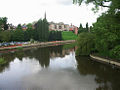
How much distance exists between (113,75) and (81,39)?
11.6m

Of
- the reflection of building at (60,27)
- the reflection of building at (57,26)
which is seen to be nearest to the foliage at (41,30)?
the reflection of building at (60,27)

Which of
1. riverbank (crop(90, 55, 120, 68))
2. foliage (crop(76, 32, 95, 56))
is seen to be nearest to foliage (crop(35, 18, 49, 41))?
foliage (crop(76, 32, 95, 56))

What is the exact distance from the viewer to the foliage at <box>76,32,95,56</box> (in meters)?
23.6

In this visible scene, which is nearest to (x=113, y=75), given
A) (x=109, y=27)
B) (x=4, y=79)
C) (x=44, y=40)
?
(x=109, y=27)

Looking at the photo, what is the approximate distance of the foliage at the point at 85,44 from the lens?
77.5 ft

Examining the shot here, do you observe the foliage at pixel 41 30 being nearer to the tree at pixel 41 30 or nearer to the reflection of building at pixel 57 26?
the tree at pixel 41 30

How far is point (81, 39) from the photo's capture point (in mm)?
24344

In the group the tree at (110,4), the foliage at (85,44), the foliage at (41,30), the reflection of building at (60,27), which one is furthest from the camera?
the reflection of building at (60,27)

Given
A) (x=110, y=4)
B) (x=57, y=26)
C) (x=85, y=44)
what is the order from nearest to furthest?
(x=110, y=4) → (x=85, y=44) → (x=57, y=26)

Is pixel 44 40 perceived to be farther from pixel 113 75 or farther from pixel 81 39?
pixel 113 75

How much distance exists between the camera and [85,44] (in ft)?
77.8

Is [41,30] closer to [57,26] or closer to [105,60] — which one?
[105,60]

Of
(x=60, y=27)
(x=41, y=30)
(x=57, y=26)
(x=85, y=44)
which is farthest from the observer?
(x=60, y=27)

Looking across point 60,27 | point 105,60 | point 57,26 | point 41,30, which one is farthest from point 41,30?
point 60,27
